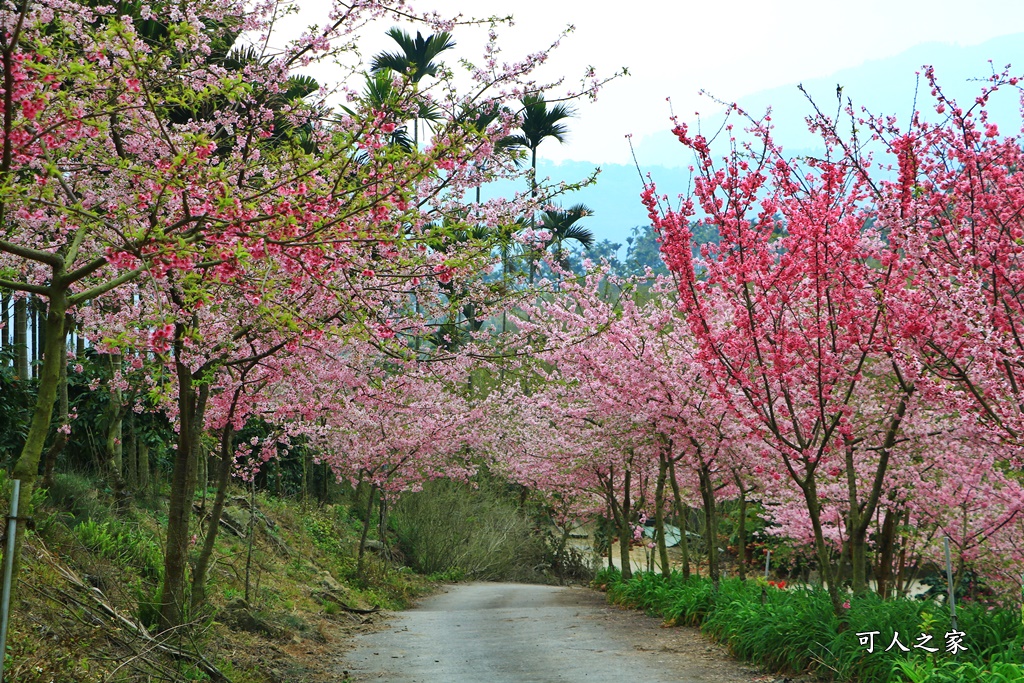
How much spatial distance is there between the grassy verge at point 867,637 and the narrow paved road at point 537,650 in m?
0.37

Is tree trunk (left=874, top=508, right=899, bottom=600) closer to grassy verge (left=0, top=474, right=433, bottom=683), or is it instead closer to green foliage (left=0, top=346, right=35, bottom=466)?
grassy verge (left=0, top=474, right=433, bottom=683)

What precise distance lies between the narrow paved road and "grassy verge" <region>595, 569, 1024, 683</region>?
37 centimetres

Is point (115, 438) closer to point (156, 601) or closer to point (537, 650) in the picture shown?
point (156, 601)

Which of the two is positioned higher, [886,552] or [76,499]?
[76,499]

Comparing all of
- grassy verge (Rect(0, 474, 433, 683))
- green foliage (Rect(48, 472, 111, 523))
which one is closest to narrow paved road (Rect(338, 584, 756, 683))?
grassy verge (Rect(0, 474, 433, 683))

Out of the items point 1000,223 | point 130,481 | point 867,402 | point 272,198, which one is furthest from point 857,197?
point 130,481

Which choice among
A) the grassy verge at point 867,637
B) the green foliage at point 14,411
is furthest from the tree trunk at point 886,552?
the green foliage at point 14,411

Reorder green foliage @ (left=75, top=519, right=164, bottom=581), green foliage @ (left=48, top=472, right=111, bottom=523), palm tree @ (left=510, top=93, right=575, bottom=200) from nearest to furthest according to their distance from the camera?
1. green foliage @ (left=75, top=519, right=164, bottom=581)
2. green foliage @ (left=48, top=472, right=111, bottom=523)
3. palm tree @ (left=510, top=93, right=575, bottom=200)

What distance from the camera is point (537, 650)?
398 inches

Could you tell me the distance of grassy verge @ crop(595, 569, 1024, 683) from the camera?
247 inches

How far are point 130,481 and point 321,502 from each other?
11.5 m

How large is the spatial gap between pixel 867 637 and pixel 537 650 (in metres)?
4.03

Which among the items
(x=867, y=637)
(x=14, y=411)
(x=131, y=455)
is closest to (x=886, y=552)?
(x=867, y=637)

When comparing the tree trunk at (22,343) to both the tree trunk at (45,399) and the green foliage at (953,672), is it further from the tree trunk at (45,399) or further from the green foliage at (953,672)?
the green foliage at (953,672)
